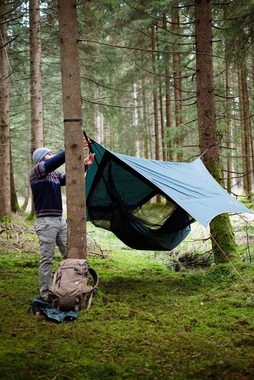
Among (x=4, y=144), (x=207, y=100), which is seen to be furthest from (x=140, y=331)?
(x=4, y=144)

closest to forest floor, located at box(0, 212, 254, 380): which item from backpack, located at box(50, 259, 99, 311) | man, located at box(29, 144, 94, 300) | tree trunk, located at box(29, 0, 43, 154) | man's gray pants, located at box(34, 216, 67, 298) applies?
backpack, located at box(50, 259, 99, 311)

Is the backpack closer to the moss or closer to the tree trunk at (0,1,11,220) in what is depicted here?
the moss

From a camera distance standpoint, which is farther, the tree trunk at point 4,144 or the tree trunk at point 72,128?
the tree trunk at point 4,144

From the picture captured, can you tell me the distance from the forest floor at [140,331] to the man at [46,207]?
15.2 inches

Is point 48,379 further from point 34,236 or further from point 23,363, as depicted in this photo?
point 34,236

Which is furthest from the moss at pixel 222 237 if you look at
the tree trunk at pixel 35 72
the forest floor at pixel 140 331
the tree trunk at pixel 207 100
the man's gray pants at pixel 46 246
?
the tree trunk at pixel 35 72

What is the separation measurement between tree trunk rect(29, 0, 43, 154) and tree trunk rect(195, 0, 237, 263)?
3.96 m

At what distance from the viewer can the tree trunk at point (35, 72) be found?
8.20 m

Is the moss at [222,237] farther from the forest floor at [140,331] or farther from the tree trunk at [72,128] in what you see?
the tree trunk at [72,128]

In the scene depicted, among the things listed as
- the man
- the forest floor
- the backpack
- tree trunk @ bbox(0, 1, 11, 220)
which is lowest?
the forest floor

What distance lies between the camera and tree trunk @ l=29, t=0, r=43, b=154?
26.9 feet

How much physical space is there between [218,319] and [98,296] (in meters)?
1.19

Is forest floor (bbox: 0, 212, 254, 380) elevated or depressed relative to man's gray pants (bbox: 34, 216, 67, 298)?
depressed

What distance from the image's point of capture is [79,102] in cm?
397
